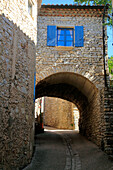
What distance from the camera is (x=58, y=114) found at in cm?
2517

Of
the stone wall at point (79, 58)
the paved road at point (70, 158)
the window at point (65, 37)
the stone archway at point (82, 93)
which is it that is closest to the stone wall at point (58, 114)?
the stone archway at point (82, 93)

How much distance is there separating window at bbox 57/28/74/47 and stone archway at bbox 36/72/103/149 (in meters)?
1.54

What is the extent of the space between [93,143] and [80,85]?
3139mm

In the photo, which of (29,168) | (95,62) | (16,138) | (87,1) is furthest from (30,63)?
(87,1)

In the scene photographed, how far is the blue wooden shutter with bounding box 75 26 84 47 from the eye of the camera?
12258mm

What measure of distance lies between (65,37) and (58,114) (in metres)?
13.8

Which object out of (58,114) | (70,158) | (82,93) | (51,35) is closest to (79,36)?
(51,35)

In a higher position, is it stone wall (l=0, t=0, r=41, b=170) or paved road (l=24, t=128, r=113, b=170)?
stone wall (l=0, t=0, r=41, b=170)

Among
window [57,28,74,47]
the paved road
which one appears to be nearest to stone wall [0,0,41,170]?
the paved road

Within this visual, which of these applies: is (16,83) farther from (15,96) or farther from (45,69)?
(45,69)

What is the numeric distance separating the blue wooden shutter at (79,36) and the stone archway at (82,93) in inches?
61.4

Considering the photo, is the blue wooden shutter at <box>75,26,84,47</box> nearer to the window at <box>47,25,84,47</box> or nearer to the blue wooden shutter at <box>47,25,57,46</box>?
the window at <box>47,25,84,47</box>

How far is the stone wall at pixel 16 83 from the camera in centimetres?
638

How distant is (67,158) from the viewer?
9648mm
